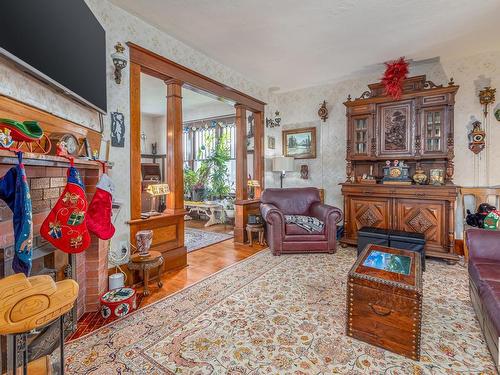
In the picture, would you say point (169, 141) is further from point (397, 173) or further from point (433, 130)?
point (433, 130)

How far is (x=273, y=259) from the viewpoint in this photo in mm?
3449

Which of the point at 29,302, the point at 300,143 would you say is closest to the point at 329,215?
the point at 300,143

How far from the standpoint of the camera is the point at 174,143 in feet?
10.3

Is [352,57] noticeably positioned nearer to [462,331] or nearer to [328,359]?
[462,331]

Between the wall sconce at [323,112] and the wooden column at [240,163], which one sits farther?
the wall sconce at [323,112]

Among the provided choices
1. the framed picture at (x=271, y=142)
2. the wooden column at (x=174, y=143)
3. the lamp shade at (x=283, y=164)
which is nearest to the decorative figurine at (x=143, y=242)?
the wooden column at (x=174, y=143)

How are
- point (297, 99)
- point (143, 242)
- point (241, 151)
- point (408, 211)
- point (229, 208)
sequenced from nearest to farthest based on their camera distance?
point (143, 242) < point (408, 211) < point (241, 151) < point (297, 99) < point (229, 208)

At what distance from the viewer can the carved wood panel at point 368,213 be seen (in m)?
3.71

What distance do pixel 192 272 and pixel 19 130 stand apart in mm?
2305

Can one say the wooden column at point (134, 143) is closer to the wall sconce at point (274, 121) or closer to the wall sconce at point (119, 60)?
the wall sconce at point (119, 60)

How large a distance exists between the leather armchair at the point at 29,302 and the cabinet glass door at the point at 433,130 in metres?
4.33

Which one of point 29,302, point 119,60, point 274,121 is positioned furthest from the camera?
point 274,121

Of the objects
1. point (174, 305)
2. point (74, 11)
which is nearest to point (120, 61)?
point (74, 11)

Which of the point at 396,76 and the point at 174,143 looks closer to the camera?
the point at 174,143
